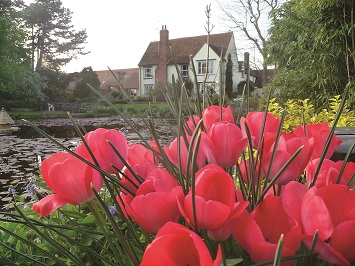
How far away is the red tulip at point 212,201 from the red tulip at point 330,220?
55mm

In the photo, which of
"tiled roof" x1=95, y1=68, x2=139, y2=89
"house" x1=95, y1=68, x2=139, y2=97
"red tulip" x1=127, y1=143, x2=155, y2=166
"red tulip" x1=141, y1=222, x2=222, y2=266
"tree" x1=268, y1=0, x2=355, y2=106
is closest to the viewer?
"red tulip" x1=141, y1=222, x2=222, y2=266

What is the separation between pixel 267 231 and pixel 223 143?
12 centimetres

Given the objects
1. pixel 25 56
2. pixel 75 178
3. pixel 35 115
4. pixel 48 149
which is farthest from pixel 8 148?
pixel 25 56

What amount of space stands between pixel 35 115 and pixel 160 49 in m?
12.6

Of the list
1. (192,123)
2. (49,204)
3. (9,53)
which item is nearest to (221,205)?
(49,204)

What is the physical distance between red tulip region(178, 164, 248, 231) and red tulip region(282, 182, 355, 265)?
5 centimetres

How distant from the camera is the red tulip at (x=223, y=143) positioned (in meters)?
0.47

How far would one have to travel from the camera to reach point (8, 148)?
29.7 ft

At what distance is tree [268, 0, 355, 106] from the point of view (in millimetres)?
4566

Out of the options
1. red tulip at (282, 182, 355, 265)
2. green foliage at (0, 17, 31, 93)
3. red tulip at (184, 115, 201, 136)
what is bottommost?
red tulip at (282, 182, 355, 265)

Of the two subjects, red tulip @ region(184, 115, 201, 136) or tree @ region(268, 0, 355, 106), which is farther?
tree @ region(268, 0, 355, 106)

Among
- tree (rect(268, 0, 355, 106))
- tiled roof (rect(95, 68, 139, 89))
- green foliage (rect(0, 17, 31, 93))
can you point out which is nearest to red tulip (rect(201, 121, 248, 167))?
tree (rect(268, 0, 355, 106))

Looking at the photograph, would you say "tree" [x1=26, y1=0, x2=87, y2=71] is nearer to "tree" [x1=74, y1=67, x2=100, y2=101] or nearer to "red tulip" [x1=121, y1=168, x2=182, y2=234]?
"tree" [x1=74, y1=67, x2=100, y2=101]

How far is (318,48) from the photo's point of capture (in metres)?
5.34
